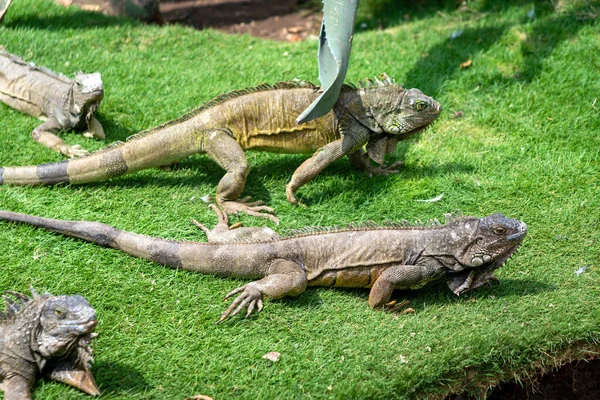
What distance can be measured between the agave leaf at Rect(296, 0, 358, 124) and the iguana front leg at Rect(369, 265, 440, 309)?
1.42 m

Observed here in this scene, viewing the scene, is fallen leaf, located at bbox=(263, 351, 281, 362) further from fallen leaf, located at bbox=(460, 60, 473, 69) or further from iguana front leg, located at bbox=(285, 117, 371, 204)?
fallen leaf, located at bbox=(460, 60, 473, 69)

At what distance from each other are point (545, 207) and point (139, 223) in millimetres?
3318

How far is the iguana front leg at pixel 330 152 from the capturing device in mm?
5684

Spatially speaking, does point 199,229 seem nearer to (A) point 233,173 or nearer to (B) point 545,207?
(A) point 233,173

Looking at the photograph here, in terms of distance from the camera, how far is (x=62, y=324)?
3.61 metres

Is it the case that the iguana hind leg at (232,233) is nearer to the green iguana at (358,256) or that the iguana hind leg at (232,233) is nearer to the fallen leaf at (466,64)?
the green iguana at (358,256)

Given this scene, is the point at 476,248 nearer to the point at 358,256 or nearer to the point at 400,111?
the point at 358,256

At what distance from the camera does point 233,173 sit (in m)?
5.62

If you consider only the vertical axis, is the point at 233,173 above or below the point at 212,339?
above

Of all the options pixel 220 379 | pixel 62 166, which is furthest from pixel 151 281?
pixel 62 166

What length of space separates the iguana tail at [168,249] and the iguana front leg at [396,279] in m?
0.81

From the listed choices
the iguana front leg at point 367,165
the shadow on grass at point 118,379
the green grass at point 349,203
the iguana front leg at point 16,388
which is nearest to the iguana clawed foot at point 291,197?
the green grass at point 349,203

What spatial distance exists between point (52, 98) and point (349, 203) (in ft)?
10.2

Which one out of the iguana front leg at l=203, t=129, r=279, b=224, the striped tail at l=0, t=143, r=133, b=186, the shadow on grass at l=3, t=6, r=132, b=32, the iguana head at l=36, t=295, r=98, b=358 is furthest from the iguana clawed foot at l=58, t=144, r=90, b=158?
the shadow on grass at l=3, t=6, r=132, b=32
